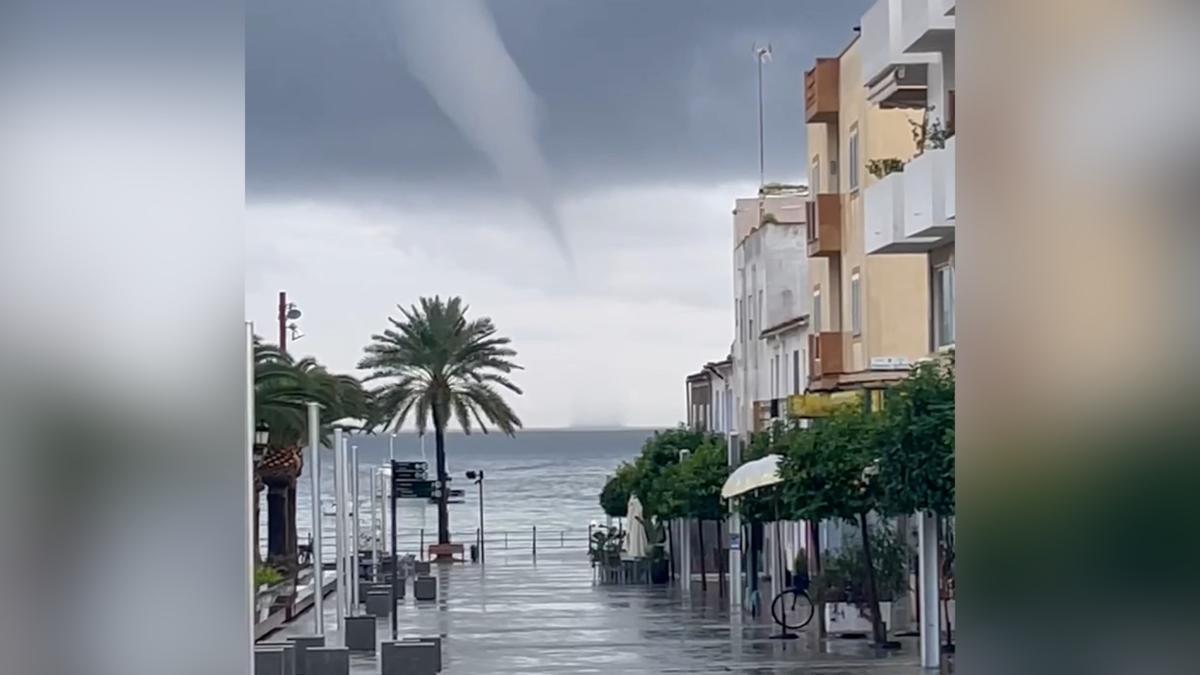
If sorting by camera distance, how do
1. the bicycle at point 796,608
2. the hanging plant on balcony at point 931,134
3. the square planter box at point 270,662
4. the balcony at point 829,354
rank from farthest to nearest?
the balcony at point 829,354, the bicycle at point 796,608, the hanging plant on balcony at point 931,134, the square planter box at point 270,662

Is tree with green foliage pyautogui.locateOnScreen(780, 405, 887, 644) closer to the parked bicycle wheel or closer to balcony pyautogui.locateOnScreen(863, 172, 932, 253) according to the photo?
the parked bicycle wheel

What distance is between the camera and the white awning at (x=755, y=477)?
101 feet

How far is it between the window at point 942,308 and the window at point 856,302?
650 centimetres

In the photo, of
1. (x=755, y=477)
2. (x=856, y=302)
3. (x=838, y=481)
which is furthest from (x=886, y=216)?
(x=856, y=302)

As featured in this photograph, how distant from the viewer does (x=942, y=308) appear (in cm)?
3303

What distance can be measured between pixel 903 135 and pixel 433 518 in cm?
8697

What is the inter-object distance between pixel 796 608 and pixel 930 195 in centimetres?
986

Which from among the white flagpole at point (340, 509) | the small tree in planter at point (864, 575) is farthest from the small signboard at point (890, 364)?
the white flagpole at point (340, 509)

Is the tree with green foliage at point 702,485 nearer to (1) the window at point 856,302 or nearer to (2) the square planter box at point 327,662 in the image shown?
(1) the window at point 856,302
